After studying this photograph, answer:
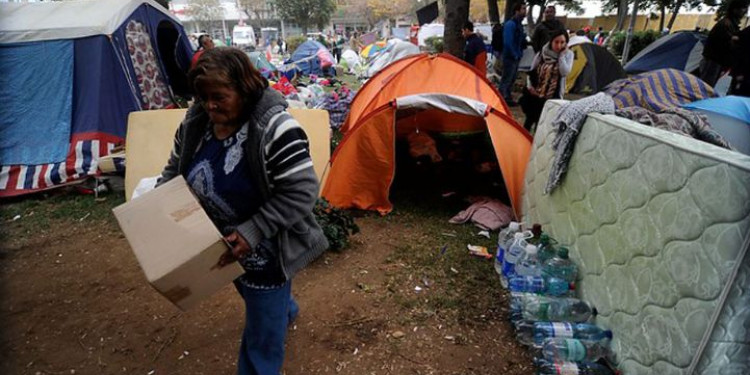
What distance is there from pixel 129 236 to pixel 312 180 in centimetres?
68

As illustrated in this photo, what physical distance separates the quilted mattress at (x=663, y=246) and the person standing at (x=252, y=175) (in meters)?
1.49

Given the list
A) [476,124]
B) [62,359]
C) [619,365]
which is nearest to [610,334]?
[619,365]

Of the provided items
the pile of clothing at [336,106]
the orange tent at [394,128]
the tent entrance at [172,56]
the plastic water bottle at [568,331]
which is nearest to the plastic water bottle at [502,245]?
the orange tent at [394,128]

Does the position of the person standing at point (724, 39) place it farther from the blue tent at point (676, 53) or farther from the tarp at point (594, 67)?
the blue tent at point (676, 53)

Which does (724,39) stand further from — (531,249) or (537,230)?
(531,249)

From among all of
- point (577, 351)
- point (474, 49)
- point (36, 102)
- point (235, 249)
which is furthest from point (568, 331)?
point (474, 49)

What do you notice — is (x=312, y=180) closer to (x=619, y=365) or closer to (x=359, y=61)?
(x=619, y=365)

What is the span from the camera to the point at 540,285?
2602 millimetres

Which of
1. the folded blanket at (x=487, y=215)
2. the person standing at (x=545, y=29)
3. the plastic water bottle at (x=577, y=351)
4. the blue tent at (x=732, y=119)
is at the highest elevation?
the person standing at (x=545, y=29)

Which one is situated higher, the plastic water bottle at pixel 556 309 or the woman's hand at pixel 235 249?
the woman's hand at pixel 235 249

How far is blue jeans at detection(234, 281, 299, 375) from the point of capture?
162 cm

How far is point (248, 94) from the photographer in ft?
4.69

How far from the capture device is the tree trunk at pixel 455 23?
7578 mm

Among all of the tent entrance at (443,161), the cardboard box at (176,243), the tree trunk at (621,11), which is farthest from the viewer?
the tree trunk at (621,11)
